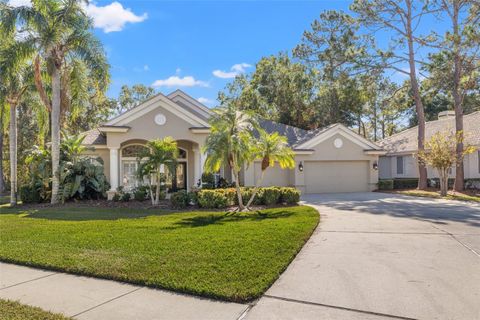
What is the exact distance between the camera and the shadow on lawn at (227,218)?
34.2 feet

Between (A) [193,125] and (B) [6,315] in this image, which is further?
(A) [193,125]

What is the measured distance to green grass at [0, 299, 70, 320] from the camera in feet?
13.6

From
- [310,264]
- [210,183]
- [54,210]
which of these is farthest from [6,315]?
[210,183]

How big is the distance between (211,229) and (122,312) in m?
4.95

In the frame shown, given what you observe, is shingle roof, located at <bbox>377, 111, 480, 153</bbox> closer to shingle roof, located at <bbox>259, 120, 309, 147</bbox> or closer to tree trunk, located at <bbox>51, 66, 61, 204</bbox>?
shingle roof, located at <bbox>259, 120, 309, 147</bbox>

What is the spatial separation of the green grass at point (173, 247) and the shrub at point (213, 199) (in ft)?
6.14

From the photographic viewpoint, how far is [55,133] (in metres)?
16.1

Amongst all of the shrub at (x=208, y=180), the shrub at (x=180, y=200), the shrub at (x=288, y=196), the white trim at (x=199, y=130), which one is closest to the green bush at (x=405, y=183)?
the shrub at (x=288, y=196)

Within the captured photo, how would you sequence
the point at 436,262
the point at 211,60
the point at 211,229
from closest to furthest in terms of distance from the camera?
the point at 436,262 → the point at 211,229 → the point at 211,60

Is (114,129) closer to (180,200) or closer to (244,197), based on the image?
(180,200)

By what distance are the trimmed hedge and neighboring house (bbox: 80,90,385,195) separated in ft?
16.7

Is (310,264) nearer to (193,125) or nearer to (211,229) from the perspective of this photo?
(211,229)

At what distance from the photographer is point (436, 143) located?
723 inches

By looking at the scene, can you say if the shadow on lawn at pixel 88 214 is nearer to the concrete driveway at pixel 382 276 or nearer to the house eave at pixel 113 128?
the house eave at pixel 113 128
